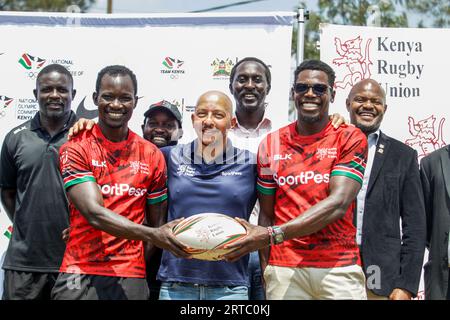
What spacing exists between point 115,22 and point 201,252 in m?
3.45

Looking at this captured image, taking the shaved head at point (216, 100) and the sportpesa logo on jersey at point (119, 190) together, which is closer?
the sportpesa logo on jersey at point (119, 190)

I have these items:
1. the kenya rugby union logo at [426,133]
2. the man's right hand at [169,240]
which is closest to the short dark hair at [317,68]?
the man's right hand at [169,240]

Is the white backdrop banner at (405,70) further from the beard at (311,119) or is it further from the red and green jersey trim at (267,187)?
the red and green jersey trim at (267,187)

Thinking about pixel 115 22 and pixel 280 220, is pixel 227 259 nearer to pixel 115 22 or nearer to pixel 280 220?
pixel 280 220

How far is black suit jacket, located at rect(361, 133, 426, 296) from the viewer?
5637 mm

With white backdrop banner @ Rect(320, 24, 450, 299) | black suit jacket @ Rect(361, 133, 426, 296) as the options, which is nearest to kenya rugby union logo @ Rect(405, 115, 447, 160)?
white backdrop banner @ Rect(320, 24, 450, 299)

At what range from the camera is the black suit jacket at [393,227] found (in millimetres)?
5637

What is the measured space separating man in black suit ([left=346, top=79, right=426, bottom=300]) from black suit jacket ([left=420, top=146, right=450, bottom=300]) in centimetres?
33

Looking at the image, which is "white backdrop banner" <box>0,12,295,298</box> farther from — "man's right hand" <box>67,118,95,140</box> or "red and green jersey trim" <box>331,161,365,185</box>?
"red and green jersey trim" <box>331,161,365,185</box>

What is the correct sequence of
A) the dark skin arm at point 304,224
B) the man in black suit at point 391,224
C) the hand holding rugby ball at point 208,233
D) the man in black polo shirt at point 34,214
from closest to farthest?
the hand holding rugby ball at point 208,233
the dark skin arm at point 304,224
the man in black suit at point 391,224
the man in black polo shirt at point 34,214

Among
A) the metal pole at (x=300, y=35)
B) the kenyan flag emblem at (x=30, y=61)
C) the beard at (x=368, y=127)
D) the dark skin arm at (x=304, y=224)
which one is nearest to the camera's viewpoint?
the dark skin arm at (x=304, y=224)

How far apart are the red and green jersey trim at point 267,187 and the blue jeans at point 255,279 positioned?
686 mm

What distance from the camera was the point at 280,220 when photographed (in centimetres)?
513

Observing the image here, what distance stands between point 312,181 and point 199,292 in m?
1.02
